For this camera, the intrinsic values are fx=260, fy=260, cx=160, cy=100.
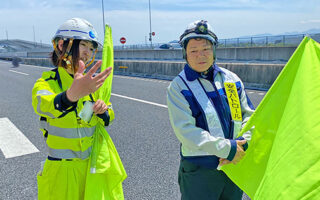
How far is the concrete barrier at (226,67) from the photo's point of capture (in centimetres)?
1015

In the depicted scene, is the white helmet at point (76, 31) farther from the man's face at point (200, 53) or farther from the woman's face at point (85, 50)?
the man's face at point (200, 53)

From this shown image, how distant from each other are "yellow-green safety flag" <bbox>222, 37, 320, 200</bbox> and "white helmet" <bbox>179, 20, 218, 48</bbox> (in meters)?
0.56

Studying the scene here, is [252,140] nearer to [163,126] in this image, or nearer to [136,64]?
[163,126]

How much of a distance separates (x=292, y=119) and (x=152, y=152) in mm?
3554

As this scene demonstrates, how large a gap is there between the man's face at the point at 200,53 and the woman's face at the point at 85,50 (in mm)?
800

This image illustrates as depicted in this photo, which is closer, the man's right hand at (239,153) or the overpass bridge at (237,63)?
the man's right hand at (239,153)

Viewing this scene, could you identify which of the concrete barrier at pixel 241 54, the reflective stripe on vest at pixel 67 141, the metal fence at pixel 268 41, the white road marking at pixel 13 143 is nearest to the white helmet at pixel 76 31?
the reflective stripe on vest at pixel 67 141

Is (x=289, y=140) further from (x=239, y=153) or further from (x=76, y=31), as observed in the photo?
(x=76, y=31)

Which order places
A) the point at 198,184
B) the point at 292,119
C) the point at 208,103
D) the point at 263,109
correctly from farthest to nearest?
the point at 198,184 → the point at 208,103 → the point at 263,109 → the point at 292,119

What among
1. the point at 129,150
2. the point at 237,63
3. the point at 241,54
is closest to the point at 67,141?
the point at 129,150

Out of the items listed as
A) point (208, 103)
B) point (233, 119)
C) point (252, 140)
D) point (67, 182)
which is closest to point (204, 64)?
point (208, 103)

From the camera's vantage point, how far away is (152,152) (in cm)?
465

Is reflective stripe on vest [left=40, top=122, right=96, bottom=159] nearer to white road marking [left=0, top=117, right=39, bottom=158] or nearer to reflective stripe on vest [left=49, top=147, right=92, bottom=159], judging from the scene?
reflective stripe on vest [left=49, top=147, right=92, bottom=159]

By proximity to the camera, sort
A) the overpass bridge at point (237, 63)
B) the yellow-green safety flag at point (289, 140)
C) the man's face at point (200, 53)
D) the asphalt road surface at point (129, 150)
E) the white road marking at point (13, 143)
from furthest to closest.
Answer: the overpass bridge at point (237, 63) → the white road marking at point (13, 143) → the asphalt road surface at point (129, 150) → the man's face at point (200, 53) → the yellow-green safety flag at point (289, 140)
